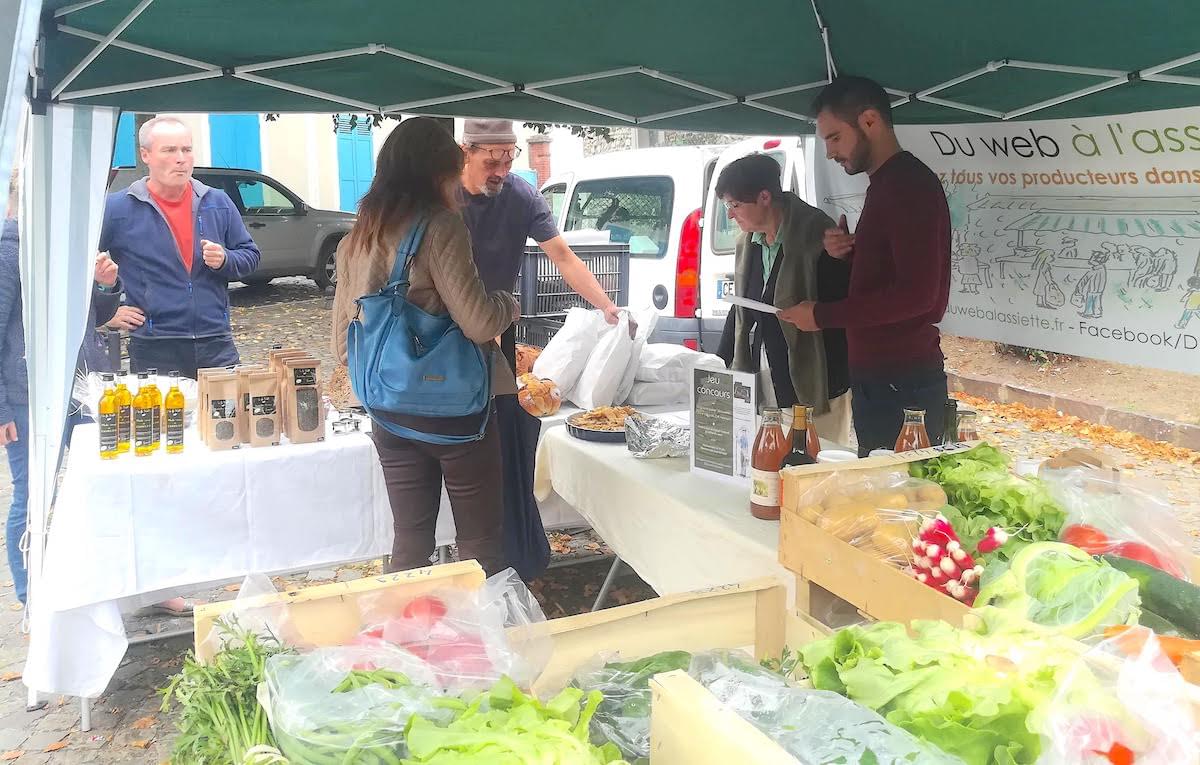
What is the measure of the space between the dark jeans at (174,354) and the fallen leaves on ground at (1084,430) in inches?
228

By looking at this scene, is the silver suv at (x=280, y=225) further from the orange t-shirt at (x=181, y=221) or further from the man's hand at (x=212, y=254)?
the man's hand at (x=212, y=254)

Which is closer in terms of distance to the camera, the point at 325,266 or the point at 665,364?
the point at 665,364

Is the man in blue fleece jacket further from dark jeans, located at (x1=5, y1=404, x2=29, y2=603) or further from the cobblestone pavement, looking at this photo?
the cobblestone pavement

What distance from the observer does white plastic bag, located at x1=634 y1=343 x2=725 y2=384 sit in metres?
3.87

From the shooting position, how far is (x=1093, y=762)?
94cm

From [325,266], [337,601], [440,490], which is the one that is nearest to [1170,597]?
[337,601]

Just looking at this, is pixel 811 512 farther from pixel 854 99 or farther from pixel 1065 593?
pixel 854 99

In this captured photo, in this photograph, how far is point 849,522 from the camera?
1802 millimetres

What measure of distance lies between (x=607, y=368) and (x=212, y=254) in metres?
1.73

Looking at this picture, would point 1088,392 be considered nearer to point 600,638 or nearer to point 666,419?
point 666,419

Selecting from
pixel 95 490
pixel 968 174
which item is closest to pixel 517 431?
pixel 95 490

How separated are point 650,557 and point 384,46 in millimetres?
1896

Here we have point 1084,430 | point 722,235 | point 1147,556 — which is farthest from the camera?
point 1084,430

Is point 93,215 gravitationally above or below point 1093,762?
above
